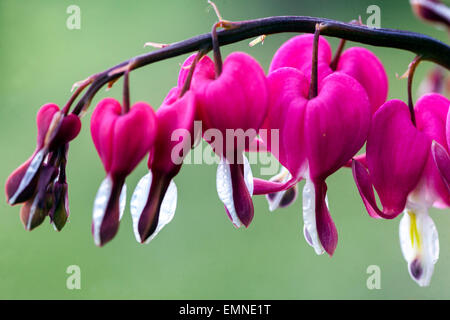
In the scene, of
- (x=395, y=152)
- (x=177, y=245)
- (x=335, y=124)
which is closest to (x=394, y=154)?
(x=395, y=152)

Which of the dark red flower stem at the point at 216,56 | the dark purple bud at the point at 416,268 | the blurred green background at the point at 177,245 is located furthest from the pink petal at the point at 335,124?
the blurred green background at the point at 177,245

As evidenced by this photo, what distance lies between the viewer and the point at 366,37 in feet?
2.71

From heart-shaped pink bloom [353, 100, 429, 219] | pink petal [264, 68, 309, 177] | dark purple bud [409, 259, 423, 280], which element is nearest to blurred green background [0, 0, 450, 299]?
dark purple bud [409, 259, 423, 280]

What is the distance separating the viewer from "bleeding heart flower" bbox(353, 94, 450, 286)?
2.69 ft

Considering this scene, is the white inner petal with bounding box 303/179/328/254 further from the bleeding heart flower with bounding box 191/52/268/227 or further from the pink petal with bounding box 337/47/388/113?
the pink petal with bounding box 337/47/388/113

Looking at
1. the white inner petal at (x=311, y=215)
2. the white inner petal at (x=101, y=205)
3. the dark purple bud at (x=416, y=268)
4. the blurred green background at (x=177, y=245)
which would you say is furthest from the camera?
the blurred green background at (x=177, y=245)

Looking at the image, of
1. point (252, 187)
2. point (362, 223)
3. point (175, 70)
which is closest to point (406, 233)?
point (252, 187)

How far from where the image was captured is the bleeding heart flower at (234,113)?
2.38 ft

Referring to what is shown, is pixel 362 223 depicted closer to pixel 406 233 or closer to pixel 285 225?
pixel 285 225

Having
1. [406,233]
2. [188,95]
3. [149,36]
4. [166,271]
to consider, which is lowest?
[166,271]

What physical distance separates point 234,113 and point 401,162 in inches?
9.7

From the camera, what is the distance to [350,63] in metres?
0.95

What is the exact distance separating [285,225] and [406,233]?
2.38 meters

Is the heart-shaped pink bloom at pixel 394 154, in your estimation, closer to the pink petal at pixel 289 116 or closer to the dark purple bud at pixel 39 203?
the pink petal at pixel 289 116
